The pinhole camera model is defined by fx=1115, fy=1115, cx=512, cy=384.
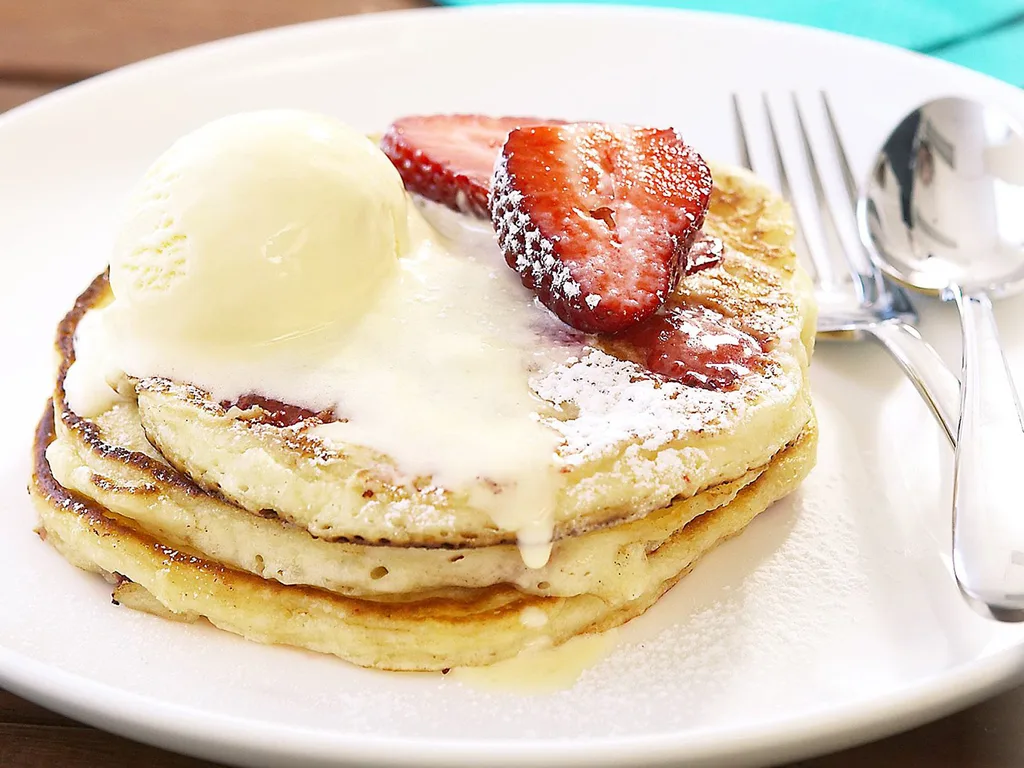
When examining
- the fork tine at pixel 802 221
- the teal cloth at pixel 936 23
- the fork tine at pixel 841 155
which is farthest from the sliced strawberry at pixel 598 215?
the teal cloth at pixel 936 23

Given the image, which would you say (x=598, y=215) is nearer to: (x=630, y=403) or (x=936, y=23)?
(x=630, y=403)

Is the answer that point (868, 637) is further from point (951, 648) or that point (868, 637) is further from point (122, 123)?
point (122, 123)

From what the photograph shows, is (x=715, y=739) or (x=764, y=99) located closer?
(x=715, y=739)

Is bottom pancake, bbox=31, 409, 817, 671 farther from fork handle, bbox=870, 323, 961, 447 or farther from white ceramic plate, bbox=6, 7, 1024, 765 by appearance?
fork handle, bbox=870, 323, 961, 447

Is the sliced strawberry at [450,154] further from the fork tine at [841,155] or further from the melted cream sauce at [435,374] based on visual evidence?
the fork tine at [841,155]

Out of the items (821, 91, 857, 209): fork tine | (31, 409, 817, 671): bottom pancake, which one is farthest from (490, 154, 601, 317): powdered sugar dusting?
(821, 91, 857, 209): fork tine

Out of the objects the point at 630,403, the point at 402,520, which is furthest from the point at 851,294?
the point at 402,520

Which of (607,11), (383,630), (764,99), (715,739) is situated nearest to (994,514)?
(715,739)
